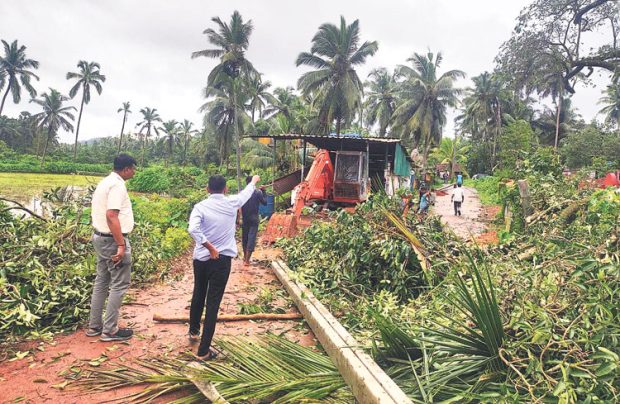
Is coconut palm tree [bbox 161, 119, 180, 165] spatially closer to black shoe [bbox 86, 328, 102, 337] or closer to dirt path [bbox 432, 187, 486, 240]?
dirt path [bbox 432, 187, 486, 240]

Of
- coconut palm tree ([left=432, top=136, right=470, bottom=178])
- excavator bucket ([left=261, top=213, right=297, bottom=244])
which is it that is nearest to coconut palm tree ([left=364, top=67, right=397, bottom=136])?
coconut palm tree ([left=432, top=136, right=470, bottom=178])

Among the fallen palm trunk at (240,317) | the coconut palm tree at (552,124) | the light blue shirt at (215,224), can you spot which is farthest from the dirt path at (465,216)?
the coconut palm tree at (552,124)

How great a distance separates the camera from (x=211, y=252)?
3.35 m

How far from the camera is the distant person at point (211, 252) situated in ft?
10.9

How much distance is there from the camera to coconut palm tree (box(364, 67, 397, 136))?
3816cm

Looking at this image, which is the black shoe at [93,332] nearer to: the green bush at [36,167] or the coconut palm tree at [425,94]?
the coconut palm tree at [425,94]

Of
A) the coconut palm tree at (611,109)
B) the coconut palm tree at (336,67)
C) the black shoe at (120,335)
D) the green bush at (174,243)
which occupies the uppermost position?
the coconut palm tree at (611,109)

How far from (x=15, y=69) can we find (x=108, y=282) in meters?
49.4

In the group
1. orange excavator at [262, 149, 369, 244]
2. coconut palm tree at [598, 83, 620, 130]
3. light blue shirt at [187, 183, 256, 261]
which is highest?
coconut palm tree at [598, 83, 620, 130]

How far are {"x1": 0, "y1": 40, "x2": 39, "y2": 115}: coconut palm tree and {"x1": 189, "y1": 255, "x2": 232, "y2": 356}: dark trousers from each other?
48.3 metres

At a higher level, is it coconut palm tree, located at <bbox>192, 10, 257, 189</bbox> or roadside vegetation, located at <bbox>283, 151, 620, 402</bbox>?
coconut palm tree, located at <bbox>192, 10, 257, 189</bbox>

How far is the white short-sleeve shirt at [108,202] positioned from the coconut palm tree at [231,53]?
785 inches

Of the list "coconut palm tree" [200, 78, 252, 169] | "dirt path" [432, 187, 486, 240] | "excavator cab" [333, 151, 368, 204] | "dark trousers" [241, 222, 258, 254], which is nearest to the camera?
"dark trousers" [241, 222, 258, 254]

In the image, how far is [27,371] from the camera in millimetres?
3154
